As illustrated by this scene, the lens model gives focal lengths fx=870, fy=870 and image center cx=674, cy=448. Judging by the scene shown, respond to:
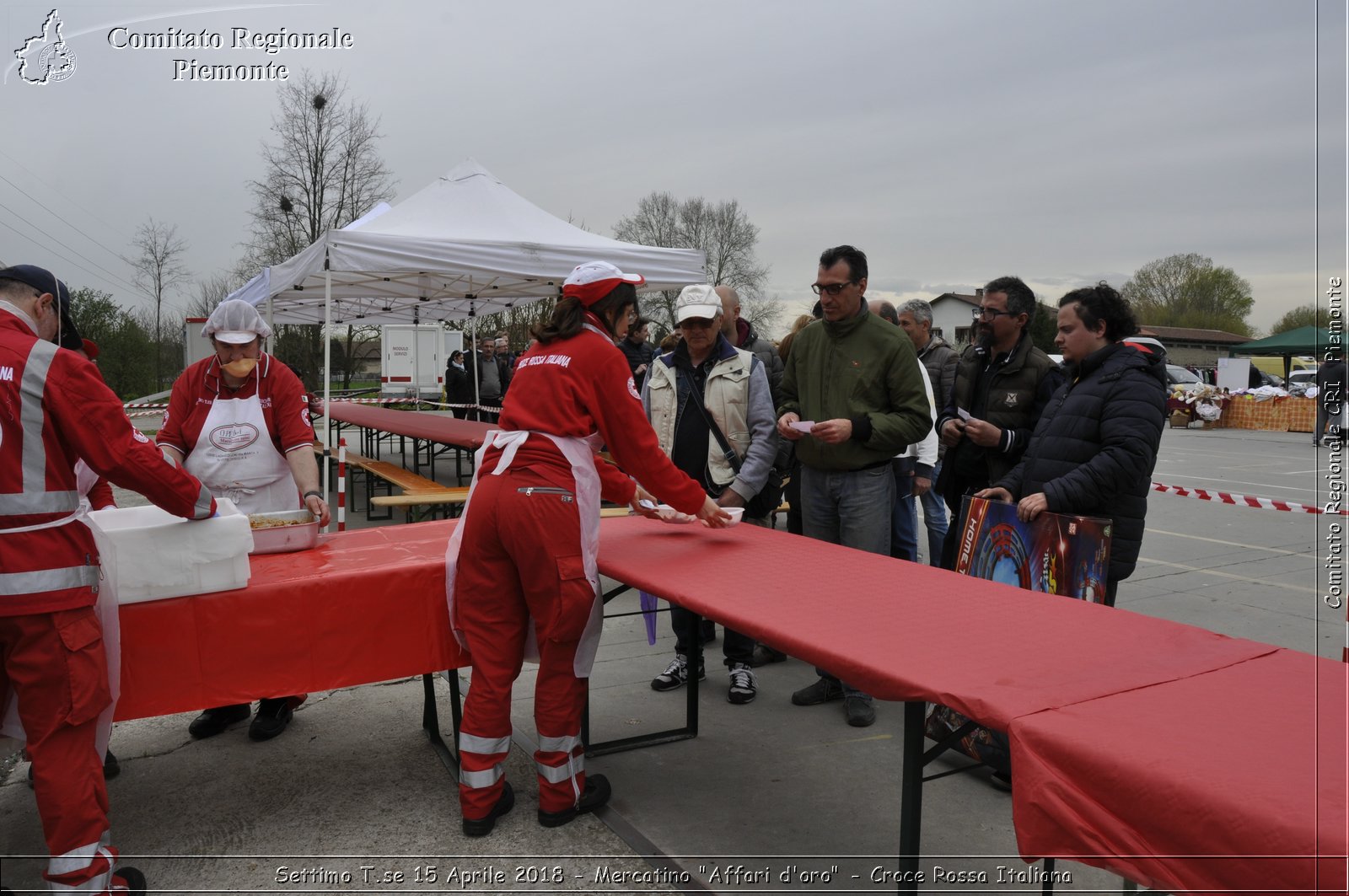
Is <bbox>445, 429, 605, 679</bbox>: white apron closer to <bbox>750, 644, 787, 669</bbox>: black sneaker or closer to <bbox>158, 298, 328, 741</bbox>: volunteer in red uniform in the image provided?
<bbox>158, 298, 328, 741</bbox>: volunteer in red uniform

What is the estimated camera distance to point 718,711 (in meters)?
4.12

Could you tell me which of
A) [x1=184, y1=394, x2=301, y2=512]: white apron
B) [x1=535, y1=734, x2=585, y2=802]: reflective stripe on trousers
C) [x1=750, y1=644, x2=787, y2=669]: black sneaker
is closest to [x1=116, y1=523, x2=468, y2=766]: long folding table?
[x1=535, y1=734, x2=585, y2=802]: reflective stripe on trousers

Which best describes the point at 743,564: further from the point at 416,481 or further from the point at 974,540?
the point at 416,481

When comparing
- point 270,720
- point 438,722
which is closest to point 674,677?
point 438,722

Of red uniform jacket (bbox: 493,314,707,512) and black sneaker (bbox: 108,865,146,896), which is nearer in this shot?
black sneaker (bbox: 108,865,146,896)

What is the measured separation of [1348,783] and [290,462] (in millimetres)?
3493

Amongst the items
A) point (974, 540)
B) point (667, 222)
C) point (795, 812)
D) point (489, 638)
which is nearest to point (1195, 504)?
point (974, 540)

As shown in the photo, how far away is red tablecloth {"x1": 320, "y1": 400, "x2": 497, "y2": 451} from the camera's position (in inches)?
351

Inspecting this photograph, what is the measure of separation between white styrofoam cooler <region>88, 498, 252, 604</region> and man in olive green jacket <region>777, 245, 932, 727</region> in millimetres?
2135

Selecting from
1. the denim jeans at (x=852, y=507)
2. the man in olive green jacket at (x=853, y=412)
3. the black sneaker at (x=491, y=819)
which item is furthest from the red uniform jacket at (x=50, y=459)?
the denim jeans at (x=852, y=507)

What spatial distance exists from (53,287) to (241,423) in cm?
104

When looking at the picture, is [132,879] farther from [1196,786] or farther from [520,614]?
[1196,786]

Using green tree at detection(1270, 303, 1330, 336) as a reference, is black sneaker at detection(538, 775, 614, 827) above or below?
below

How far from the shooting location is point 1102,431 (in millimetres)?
3236
